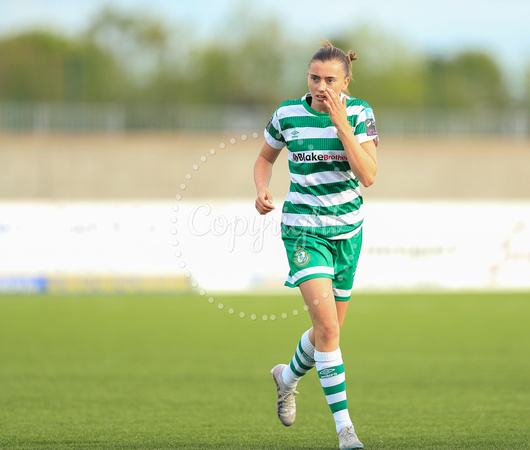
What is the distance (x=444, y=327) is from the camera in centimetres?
1181

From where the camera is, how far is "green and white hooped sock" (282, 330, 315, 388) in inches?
200

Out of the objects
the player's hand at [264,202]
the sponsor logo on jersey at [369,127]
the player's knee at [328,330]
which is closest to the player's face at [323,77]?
the sponsor logo on jersey at [369,127]

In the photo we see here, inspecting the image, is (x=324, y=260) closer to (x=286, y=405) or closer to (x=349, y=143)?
(x=349, y=143)

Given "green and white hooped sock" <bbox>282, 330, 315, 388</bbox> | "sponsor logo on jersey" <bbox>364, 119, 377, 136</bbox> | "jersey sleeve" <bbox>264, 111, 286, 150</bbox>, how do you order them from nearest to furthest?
"sponsor logo on jersey" <bbox>364, 119, 377, 136</bbox>, "jersey sleeve" <bbox>264, 111, 286, 150</bbox>, "green and white hooped sock" <bbox>282, 330, 315, 388</bbox>

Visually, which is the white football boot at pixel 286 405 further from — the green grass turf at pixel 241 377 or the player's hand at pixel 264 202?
the player's hand at pixel 264 202

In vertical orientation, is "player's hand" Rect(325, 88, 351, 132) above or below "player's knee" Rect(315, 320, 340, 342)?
above

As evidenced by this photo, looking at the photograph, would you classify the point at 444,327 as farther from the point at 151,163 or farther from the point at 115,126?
the point at 115,126

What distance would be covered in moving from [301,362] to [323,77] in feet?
5.51

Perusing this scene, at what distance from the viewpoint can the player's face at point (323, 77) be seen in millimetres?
4617

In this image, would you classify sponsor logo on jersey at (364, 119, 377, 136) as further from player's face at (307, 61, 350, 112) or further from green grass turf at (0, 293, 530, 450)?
green grass turf at (0, 293, 530, 450)

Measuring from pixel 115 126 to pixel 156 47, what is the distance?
20.1 meters

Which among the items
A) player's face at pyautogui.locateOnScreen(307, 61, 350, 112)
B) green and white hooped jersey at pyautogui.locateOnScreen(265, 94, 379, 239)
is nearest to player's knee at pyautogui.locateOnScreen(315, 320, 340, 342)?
green and white hooped jersey at pyautogui.locateOnScreen(265, 94, 379, 239)

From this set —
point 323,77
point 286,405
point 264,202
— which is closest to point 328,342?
point 286,405

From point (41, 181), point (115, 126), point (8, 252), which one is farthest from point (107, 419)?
point (115, 126)
